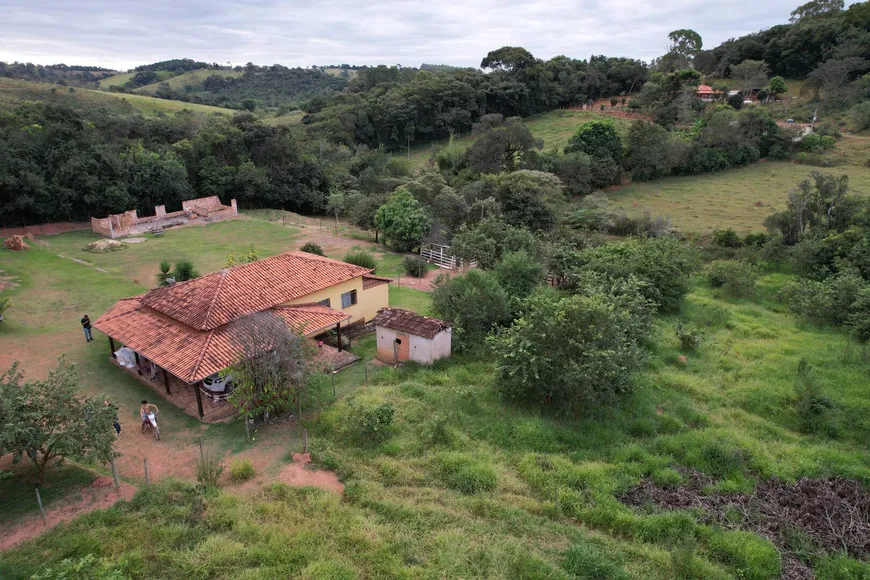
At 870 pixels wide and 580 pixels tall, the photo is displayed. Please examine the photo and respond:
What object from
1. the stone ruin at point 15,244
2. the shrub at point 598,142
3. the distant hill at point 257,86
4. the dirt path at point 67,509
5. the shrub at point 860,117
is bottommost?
the dirt path at point 67,509

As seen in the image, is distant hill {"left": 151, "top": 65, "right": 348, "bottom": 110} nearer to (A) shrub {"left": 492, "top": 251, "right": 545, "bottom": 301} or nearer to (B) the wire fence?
(A) shrub {"left": 492, "top": 251, "right": 545, "bottom": 301}

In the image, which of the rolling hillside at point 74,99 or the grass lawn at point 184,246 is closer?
the grass lawn at point 184,246

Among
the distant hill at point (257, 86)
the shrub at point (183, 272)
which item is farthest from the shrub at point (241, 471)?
the distant hill at point (257, 86)

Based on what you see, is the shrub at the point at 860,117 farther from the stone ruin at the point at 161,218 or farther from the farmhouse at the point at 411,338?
the stone ruin at the point at 161,218

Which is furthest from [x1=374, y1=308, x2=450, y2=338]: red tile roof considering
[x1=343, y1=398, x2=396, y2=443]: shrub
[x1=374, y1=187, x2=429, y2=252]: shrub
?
[x1=374, y1=187, x2=429, y2=252]: shrub

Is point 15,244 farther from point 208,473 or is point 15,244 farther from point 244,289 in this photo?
point 208,473

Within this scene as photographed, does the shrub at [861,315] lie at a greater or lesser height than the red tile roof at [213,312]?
lesser

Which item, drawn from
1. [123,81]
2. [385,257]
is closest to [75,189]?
[385,257]
